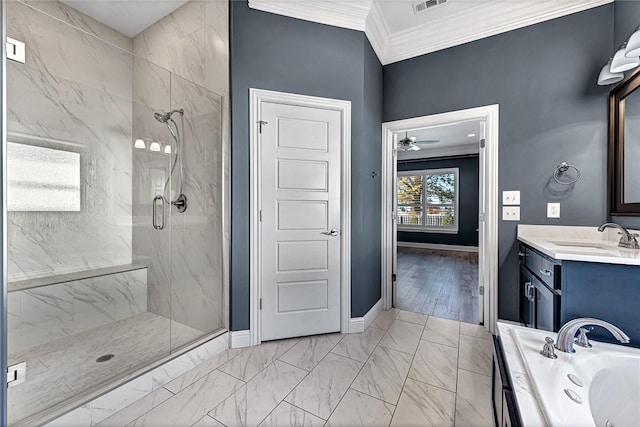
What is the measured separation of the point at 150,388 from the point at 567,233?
332 centimetres

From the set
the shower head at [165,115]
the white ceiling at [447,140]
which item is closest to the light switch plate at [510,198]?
the white ceiling at [447,140]

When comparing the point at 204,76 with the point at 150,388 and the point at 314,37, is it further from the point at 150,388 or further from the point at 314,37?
the point at 150,388

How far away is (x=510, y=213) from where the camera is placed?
2.44 meters

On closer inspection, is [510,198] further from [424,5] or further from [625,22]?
[424,5]

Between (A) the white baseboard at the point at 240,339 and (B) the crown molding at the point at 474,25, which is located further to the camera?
(B) the crown molding at the point at 474,25

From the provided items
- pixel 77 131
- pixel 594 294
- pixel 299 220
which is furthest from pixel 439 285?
pixel 77 131

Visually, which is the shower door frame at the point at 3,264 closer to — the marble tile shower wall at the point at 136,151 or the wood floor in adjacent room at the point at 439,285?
the marble tile shower wall at the point at 136,151

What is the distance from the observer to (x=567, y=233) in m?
2.24

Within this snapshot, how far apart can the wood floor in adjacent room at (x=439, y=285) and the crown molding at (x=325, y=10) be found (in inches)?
117

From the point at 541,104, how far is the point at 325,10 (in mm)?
2058

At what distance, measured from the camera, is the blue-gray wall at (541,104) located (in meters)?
2.18

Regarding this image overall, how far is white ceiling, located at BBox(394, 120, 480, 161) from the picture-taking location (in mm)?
5258

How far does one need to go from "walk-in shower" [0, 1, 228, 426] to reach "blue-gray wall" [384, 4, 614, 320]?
2379 millimetres

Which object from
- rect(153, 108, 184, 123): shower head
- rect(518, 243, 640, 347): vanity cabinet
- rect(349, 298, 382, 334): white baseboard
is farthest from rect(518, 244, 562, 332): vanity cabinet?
rect(153, 108, 184, 123): shower head
